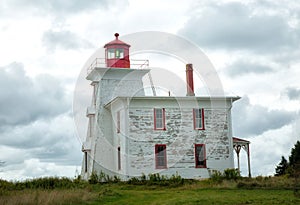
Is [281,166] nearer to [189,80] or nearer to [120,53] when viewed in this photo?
[189,80]

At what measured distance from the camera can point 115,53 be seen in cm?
3008

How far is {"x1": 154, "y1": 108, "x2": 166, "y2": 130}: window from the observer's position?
2745 cm

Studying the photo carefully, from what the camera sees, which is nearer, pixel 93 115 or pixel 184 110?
pixel 184 110

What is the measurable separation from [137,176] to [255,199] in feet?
40.5

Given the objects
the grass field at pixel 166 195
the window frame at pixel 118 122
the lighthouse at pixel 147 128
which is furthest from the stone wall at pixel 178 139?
the grass field at pixel 166 195

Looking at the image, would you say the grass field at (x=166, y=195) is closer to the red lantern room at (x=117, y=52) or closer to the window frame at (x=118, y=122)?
the window frame at (x=118, y=122)

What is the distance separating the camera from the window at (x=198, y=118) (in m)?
28.1

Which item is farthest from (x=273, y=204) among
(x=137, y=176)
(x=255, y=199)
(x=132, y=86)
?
(x=132, y=86)

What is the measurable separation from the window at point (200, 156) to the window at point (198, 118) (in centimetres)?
113

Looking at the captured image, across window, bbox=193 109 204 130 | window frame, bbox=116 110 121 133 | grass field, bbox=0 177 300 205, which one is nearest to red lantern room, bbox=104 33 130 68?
window frame, bbox=116 110 121 133

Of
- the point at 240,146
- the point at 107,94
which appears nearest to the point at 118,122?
the point at 107,94

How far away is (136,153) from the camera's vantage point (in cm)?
2688

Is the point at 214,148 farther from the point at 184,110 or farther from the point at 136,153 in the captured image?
the point at 136,153

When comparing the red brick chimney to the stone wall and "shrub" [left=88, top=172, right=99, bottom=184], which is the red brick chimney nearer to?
the stone wall
